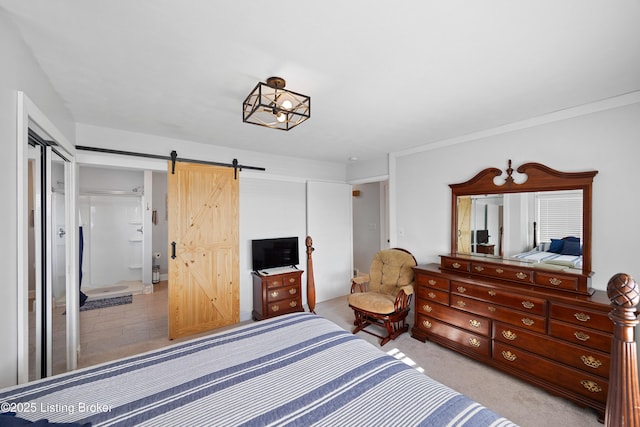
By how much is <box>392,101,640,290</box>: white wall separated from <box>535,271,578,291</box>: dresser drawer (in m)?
0.31

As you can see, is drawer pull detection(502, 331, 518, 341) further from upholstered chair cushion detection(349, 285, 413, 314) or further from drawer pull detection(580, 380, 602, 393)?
upholstered chair cushion detection(349, 285, 413, 314)

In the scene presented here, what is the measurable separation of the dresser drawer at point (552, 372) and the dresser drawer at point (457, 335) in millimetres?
98

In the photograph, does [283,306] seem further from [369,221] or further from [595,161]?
[595,161]

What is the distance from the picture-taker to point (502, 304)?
8.30 feet

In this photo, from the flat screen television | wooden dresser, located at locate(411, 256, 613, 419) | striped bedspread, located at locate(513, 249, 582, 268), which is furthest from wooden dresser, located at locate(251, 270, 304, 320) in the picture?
striped bedspread, located at locate(513, 249, 582, 268)

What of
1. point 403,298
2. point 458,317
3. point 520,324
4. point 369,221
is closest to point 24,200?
point 403,298

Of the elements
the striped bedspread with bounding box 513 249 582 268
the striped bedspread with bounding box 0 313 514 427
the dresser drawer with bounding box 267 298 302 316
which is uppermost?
the striped bedspread with bounding box 513 249 582 268

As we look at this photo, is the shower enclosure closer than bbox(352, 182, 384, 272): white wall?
Yes

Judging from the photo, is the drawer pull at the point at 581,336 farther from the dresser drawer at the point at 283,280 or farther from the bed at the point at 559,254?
the dresser drawer at the point at 283,280

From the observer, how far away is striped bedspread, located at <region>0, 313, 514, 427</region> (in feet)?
3.55

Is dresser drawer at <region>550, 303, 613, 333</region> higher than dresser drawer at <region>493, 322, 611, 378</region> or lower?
higher

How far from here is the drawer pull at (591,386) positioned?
198 cm

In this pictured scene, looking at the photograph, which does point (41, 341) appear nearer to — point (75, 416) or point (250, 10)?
point (75, 416)

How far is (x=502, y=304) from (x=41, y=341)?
3.88 m
